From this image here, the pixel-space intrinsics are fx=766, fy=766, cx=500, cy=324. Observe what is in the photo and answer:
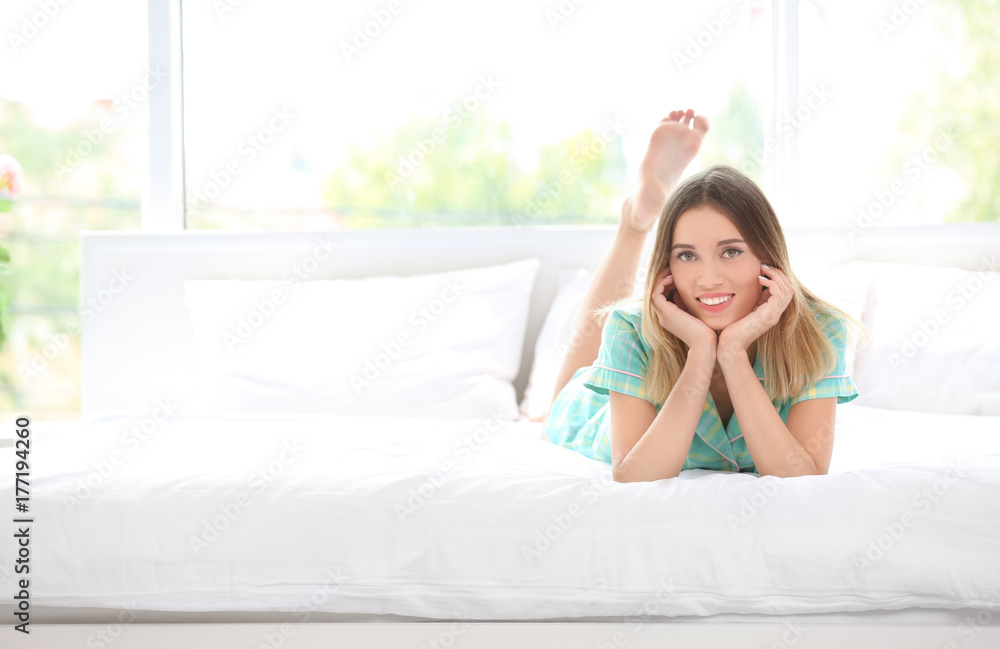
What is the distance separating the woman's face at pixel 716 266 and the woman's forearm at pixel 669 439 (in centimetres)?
13

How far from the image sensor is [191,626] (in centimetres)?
96

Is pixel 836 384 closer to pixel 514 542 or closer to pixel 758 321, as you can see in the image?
pixel 758 321

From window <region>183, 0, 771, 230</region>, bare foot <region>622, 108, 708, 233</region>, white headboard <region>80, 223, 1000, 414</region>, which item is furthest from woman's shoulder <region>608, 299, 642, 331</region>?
window <region>183, 0, 771, 230</region>

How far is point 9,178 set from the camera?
6.98ft

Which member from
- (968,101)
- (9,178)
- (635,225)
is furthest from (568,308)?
(968,101)

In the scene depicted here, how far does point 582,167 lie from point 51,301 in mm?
1895

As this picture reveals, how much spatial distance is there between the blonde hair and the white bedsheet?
0.20 m

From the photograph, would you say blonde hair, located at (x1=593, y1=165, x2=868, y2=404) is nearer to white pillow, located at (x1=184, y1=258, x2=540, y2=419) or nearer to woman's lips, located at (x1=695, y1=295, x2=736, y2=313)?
woman's lips, located at (x1=695, y1=295, x2=736, y2=313)

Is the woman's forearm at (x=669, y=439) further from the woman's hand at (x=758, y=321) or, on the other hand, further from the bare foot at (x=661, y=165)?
the bare foot at (x=661, y=165)

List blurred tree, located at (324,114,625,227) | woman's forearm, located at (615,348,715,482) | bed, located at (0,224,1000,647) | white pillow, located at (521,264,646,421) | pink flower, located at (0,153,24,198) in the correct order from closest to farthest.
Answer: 1. bed, located at (0,224,1000,647)
2. woman's forearm, located at (615,348,715,482)
3. white pillow, located at (521,264,646,421)
4. pink flower, located at (0,153,24,198)
5. blurred tree, located at (324,114,625,227)

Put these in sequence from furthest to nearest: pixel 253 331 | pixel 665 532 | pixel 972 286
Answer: pixel 253 331
pixel 972 286
pixel 665 532

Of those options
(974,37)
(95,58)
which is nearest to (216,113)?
(95,58)

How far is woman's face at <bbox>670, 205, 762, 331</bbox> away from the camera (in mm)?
1177

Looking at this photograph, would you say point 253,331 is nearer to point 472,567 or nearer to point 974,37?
point 472,567
